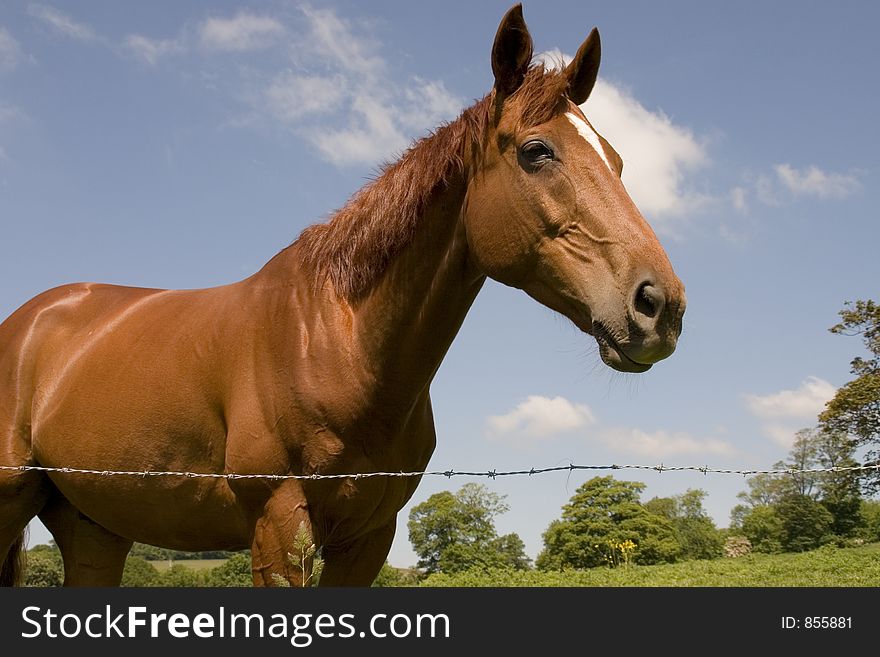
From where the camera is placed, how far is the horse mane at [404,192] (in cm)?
290

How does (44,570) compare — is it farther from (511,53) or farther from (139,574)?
(511,53)

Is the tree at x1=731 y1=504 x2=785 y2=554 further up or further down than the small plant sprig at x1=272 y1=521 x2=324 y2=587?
further up

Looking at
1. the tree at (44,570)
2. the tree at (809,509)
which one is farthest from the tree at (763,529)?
the tree at (44,570)

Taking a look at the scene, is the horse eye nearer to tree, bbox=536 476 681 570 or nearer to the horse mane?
the horse mane

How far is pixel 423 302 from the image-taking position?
3033 mm

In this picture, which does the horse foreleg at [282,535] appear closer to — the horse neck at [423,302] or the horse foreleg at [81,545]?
the horse neck at [423,302]

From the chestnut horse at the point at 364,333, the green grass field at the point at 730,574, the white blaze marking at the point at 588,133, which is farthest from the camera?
the green grass field at the point at 730,574

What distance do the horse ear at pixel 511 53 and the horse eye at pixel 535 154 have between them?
1.13 feet

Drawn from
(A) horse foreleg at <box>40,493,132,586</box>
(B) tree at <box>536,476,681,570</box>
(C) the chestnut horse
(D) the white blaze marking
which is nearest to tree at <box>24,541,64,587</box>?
(B) tree at <box>536,476,681,570</box>

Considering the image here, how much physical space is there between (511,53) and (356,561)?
92.8 inches

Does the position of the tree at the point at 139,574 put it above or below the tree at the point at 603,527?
below

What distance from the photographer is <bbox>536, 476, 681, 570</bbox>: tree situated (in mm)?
27250

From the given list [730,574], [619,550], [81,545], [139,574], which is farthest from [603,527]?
[81,545]
